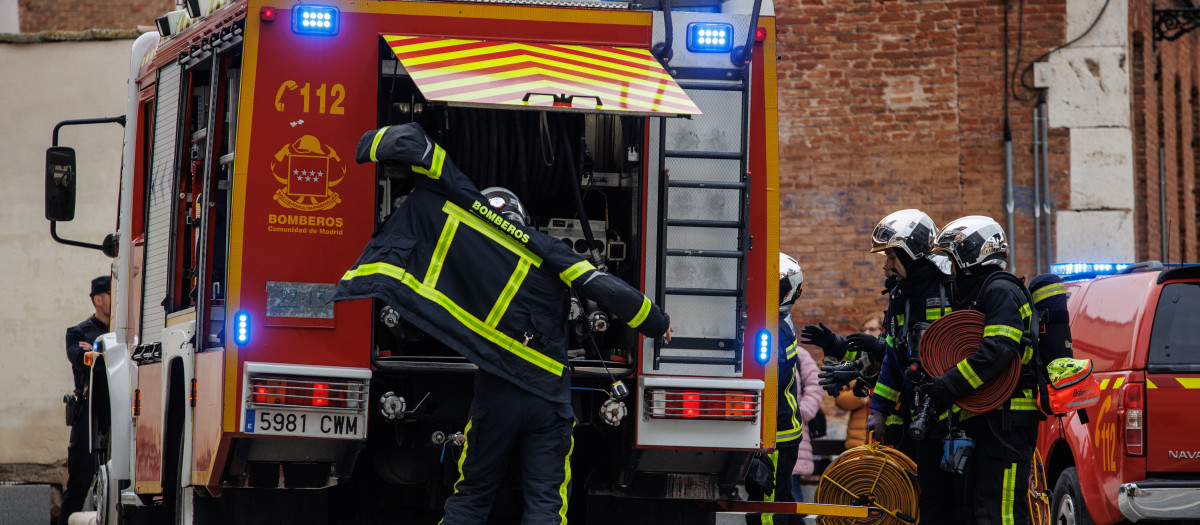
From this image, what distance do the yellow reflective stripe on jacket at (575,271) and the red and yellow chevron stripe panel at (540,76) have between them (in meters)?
0.58

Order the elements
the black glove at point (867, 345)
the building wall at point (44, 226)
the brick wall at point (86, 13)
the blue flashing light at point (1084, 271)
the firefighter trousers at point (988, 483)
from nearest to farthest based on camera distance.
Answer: the firefighter trousers at point (988, 483), the black glove at point (867, 345), the blue flashing light at point (1084, 271), the building wall at point (44, 226), the brick wall at point (86, 13)

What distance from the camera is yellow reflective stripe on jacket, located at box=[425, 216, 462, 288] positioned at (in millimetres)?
5602

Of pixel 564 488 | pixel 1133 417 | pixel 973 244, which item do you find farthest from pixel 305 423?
pixel 1133 417

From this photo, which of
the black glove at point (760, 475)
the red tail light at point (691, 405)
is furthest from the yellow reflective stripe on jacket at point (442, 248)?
the black glove at point (760, 475)

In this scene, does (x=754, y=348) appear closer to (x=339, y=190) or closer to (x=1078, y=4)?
(x=339, y=190)

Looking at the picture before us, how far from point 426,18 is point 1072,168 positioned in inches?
389

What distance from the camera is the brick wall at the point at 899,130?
14.3 metres

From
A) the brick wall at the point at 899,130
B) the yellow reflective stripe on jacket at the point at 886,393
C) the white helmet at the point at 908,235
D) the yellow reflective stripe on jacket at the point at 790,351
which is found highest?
the brick wall at the point at 899,130

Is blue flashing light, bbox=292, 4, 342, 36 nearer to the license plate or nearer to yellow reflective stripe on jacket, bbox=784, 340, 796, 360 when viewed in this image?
the license plate

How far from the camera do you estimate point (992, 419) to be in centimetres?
688

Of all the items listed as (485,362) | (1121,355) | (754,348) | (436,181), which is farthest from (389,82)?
(1121,355)

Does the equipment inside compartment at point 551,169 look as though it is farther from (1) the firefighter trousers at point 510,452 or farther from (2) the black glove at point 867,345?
(2) the black glove at point 867,345

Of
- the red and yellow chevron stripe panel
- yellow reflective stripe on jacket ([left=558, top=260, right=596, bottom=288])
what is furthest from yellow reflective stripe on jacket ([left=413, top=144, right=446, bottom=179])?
yellow reflective stripe on jacket ([left=558, top=260, right=596, bottom=288])

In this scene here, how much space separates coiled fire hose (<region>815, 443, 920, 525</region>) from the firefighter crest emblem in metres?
2.96
